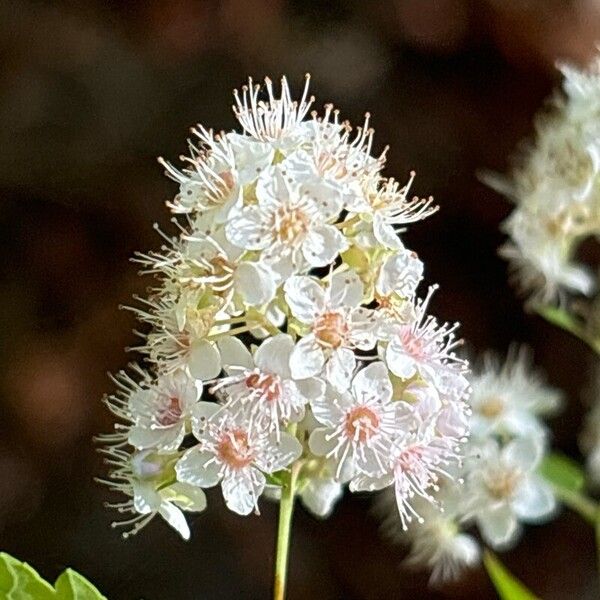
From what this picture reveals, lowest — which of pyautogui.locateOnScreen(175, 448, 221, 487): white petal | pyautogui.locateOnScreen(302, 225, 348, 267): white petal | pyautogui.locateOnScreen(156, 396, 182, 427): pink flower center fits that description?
pyautogui.locateOnScreen(175, 448, 221, 487): white petal

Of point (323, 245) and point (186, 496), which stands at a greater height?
point (323, 245)

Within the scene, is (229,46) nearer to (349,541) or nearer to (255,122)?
(349,541)

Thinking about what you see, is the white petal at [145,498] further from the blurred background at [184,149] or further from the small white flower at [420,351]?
the blurred background at [184,149]

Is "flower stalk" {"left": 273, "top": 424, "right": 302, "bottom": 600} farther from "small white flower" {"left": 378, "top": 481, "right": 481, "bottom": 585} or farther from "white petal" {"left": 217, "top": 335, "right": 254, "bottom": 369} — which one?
"small white flower" {"left": 378, "top": 481, "right": 481, "bottom": 585}

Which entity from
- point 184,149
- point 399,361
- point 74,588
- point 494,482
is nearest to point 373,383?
point 399,361

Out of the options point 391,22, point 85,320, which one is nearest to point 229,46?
point 391,22

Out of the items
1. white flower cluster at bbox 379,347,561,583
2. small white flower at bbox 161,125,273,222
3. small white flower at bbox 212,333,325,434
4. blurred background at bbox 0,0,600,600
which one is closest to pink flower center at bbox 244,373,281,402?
Result: small white flower at bbox 212,333,325,434

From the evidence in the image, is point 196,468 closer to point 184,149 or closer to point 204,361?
point 204,361
